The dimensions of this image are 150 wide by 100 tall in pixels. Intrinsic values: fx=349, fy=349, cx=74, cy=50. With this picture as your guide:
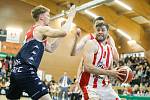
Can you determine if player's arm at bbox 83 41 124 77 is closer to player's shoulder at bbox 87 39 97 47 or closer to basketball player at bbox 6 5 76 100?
player's shoulder at bbox 87 39 97 47

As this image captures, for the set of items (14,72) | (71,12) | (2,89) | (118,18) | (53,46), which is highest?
(118,18)

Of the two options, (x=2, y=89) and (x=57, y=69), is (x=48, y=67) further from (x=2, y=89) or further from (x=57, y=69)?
(x=2, y=89)

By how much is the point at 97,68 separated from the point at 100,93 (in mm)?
382

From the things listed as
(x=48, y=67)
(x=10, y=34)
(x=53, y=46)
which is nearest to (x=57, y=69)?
(x=48, y=67)

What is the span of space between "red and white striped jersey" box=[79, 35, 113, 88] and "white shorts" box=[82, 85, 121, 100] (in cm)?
6

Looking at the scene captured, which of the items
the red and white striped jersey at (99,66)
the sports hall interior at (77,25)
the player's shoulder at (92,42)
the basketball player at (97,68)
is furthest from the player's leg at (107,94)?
the sports hall interior at (77,25)

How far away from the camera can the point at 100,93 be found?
5.21 m

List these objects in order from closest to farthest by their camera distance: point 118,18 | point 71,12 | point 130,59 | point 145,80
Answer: point 71,12 < point 145,80 < point 130,59 < point 118,18

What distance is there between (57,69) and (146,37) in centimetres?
763

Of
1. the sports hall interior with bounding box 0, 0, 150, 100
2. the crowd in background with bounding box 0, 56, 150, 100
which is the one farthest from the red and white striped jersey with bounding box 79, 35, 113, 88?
the sports hall interior with bounding box 0, 0, 150, 100

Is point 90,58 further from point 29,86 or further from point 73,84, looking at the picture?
point 73,84

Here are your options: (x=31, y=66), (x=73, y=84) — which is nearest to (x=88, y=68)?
(x=31, y=66)

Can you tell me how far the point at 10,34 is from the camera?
25891mm

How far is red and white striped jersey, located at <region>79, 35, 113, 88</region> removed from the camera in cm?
531
